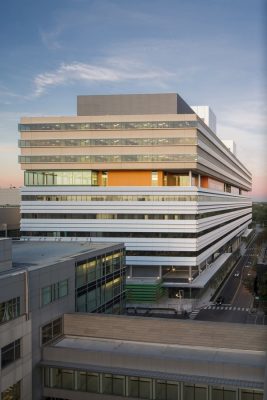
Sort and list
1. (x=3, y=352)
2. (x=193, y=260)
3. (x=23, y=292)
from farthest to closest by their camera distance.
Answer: (x=193, y=260)
(x=23, y=292)
(x=3, y=352)

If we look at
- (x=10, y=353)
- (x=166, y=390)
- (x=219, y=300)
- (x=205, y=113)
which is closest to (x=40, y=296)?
(x=10, y=353)

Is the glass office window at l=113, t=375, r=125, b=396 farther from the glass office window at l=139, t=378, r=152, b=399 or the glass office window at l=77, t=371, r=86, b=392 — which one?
the glass office window at l=77, t=371, r=86, b=392

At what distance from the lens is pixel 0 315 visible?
1517 cm

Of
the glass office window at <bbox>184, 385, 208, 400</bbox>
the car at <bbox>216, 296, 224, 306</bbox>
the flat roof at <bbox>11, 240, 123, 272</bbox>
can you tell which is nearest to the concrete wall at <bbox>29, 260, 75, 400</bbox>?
the flat roof at <bbox>11, 240, 123, 272</bbox>

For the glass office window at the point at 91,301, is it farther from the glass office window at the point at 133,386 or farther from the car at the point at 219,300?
the car at the point at 219,300

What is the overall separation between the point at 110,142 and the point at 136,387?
98.1 ft

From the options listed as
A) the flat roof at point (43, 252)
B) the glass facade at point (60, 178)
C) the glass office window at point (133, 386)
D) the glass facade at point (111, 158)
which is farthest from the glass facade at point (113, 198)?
the glass office window at point (133, 386)

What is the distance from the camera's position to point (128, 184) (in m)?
45.1

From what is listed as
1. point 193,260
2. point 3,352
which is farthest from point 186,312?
point 3,352

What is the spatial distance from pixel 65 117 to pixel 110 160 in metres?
5.72

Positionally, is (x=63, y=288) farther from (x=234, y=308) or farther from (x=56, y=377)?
(x=234, y=308)

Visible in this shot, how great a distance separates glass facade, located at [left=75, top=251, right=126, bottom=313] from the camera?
21.1m

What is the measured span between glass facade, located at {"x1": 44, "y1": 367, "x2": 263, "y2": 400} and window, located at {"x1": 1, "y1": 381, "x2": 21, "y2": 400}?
152 cm

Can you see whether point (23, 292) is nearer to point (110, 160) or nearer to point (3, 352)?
point (3, 352)
